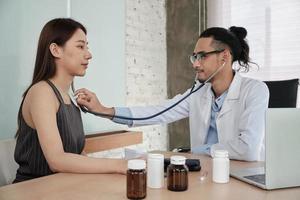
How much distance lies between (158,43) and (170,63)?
0.79ft

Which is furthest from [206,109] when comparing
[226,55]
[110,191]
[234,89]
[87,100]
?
[110,191]

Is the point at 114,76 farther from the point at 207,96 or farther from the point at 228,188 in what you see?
the point at 228,188

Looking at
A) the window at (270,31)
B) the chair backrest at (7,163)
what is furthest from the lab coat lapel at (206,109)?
the window at (270,31)

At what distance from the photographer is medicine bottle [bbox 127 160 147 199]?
0.81 meters

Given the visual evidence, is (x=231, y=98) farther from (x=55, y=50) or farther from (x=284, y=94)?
(x=55, y=50)

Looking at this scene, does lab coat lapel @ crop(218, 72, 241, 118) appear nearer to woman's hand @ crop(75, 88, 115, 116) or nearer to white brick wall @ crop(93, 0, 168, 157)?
woman's hand @ crop(75, 88, 115, 116)

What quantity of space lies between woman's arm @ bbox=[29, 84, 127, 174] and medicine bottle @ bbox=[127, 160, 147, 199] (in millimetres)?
228

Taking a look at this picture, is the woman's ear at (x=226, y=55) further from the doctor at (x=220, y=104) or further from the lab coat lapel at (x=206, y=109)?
the lab coat lapel at (x=206, y=109)

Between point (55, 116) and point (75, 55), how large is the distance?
0.34 meters

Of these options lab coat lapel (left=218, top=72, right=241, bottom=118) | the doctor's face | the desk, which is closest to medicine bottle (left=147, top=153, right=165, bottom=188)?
the desk

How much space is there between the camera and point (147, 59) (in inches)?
122

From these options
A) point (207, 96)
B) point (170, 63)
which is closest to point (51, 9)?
point (207, 96)

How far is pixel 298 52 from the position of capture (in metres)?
2.65

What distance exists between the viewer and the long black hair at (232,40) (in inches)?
71.6
